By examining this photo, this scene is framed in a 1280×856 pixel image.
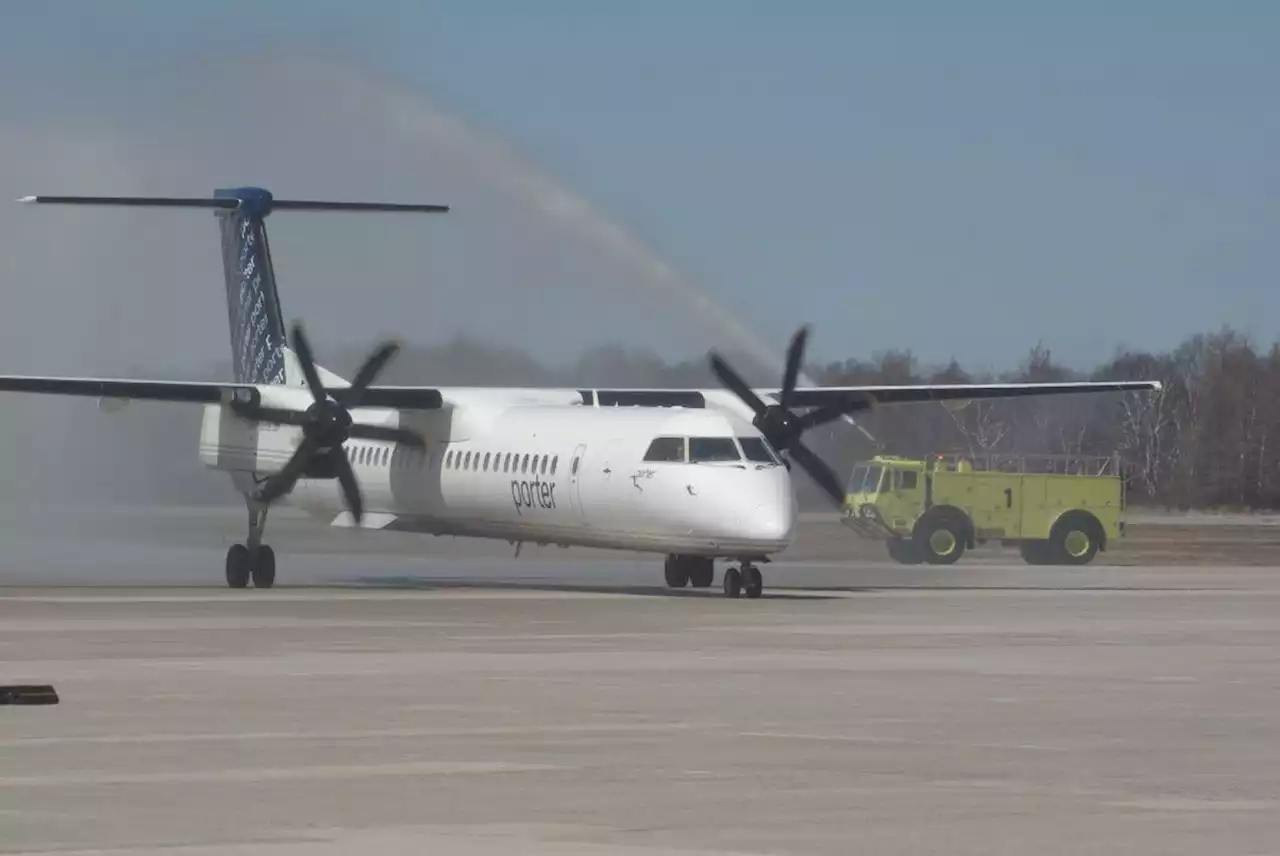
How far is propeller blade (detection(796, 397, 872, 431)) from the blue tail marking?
8.80 metres

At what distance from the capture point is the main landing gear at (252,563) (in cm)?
3722

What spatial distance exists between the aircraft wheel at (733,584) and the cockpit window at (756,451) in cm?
151

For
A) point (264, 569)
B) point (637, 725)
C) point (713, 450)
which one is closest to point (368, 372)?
point (264, 569)

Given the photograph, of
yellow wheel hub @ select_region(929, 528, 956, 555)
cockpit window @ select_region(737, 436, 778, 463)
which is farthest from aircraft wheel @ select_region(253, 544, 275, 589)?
yellow wheel hub @ select_region(929, 528, 956, 555)

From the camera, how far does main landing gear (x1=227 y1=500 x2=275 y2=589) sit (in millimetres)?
37219

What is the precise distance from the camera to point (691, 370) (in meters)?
47.3

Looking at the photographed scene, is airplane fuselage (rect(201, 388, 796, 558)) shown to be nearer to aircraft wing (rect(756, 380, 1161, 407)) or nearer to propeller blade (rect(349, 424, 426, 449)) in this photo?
propeller blade (rect(349, 424, 426, 449))

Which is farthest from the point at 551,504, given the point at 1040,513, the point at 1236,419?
the point at 1236,419

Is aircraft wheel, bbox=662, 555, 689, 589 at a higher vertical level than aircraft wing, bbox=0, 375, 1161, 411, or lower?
lower

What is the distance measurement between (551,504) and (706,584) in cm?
263

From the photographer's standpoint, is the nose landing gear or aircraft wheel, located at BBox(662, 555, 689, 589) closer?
the nose landing gear

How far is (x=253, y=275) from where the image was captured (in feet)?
133

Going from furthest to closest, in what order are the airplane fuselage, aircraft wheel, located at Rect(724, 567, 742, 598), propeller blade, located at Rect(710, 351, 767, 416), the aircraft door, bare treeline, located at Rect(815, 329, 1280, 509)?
bare treeline, located at Rect(815, 329, 1280, 509)
propeller blade, located at Rect(710, 351, 767, 416)
the aircraft door
aircraft wheel, located at Rect(724, 567, 742, 598)
the airplane fuselage

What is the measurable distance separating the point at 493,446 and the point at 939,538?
15.7 metres
